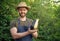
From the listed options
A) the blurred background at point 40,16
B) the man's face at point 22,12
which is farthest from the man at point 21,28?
the blurred background at point 40,16

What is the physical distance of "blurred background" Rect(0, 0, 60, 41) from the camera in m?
8.00

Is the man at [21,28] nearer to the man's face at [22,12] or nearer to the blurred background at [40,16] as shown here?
the man's face at [22,12]

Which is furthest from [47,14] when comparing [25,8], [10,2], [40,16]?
[25,8]

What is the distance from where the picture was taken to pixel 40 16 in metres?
8.91

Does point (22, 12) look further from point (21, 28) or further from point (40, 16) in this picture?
point (40, 16)

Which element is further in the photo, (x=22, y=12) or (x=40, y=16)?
(x=40, y=16)

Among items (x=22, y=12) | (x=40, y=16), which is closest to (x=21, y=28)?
(x=22, y=12)

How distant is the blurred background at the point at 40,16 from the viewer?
8000mm

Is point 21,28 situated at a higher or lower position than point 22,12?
lower

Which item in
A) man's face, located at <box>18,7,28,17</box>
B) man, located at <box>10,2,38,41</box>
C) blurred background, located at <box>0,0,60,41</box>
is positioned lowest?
blurred background, located at <box>0,0,60,41</box>

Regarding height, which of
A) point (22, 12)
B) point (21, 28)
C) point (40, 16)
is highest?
point (22, 12)

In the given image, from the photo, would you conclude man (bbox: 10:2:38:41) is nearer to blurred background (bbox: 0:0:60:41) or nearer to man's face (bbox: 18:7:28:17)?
man's face (bbox: 18:7:28:17)

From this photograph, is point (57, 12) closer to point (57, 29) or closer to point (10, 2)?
point (57, 29)

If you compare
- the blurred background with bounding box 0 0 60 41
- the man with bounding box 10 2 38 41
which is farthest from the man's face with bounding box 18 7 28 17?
the blurred background with bounding box 0 0 60 41
